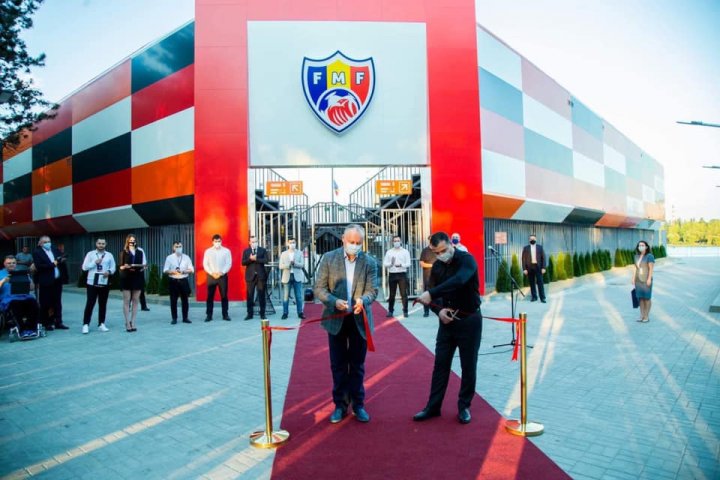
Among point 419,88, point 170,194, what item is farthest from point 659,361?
point 170,194

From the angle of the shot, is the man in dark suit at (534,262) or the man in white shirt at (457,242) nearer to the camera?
the man in white shirt at (457,242)

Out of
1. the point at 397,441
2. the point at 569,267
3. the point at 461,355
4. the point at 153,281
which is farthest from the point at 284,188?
the point at 569,267

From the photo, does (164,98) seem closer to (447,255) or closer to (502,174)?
(502,174)

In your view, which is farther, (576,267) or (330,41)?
(576,267)

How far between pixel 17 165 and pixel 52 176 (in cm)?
498

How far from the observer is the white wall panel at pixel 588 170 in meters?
22.8

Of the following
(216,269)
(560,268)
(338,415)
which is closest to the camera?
(338,415)

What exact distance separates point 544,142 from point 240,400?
17.6 m

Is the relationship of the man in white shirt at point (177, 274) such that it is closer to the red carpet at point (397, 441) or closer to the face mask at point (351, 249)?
the red carpet at point (397, 441)

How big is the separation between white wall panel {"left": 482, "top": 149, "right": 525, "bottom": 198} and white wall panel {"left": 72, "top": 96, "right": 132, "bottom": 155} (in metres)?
12.4

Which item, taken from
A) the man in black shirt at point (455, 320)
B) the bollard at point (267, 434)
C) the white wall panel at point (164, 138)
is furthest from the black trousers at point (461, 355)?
the white wall panel at point (164, 138)

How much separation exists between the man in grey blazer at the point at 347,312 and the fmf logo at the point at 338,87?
941cm

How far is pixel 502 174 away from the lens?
54.5 feet

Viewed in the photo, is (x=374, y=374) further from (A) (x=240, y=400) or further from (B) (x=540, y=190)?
(B) (x=540, y=190)
